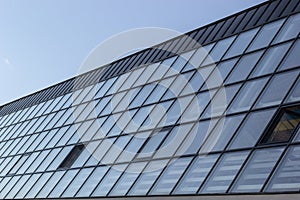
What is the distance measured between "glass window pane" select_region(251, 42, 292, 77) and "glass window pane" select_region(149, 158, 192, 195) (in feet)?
14.8

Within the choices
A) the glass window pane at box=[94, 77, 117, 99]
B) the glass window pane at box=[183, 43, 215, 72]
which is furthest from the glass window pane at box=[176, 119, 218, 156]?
the glass window pane at box=[94, 77, 117, 99]

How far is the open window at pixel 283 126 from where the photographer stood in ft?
37.4

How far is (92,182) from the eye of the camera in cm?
1678

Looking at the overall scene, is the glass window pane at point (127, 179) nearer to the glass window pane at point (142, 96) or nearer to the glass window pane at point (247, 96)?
the glass window pane at point (247, 96)

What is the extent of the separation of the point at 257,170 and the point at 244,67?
237 inches

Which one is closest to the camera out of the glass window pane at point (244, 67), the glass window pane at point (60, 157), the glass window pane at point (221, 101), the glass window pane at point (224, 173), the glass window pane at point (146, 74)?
the glass window pane at point (224, 173)

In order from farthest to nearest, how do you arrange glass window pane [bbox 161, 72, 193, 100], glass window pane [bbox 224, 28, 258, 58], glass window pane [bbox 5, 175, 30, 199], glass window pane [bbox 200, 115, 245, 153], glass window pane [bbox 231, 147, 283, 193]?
glass window pane [bbox 5, 175, 30, 199], glass window pane [bbox 161, 72, 193, 100], glass window pane [bbox 224, 28, 258, 58], glass window pane [bbox 200, 115, 245, 153], glass window pane [bbox 231, 147, 283, 193]

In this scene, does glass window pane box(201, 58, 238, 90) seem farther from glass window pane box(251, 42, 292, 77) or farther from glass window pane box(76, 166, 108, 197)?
glass window pane box(76, 166, 108, 197)

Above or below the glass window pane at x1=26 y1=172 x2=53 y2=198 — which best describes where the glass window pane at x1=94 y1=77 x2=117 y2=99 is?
above

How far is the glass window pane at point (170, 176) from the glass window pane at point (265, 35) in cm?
632

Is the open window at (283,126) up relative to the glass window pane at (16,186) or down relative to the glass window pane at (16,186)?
up

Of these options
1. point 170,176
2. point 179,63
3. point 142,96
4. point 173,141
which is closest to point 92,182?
point 173,141

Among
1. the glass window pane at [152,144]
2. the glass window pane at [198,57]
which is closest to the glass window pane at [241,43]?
the glass window pane at [198,57]

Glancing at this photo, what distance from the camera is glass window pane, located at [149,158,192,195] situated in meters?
13.1
